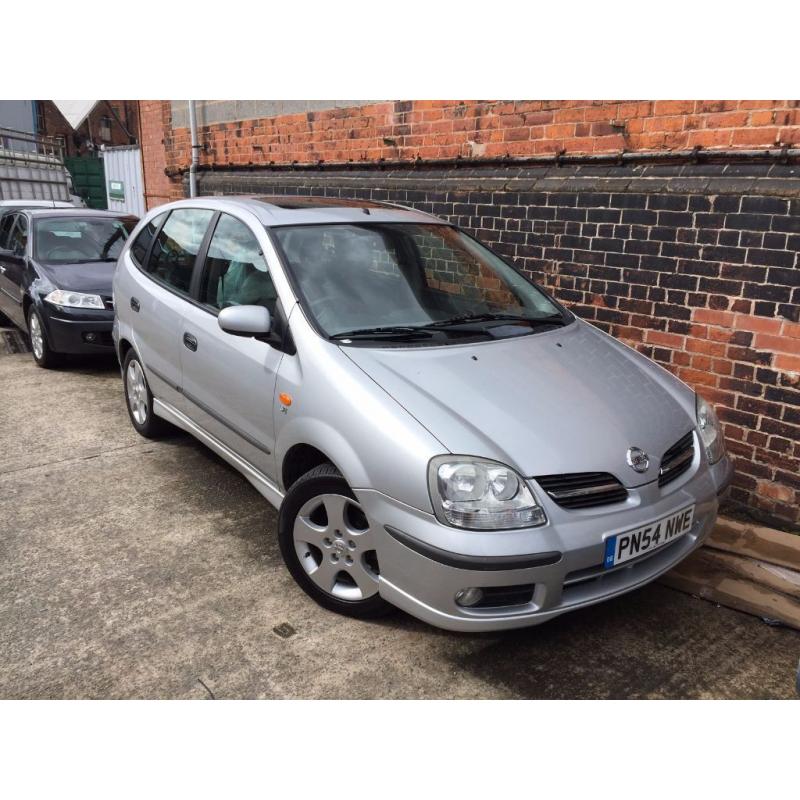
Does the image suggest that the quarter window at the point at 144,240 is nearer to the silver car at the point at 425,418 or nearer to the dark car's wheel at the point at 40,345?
the silver car at the point at 425,418

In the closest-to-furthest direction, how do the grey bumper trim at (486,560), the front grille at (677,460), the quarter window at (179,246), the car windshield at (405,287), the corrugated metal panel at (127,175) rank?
1. the grey bumper trim at (486,560)
2. the front grille at (677,460)
3. the car windshield at (405,287)
4. the quarter window at (179,246)
5. the corrugated metal panel at (127,175)

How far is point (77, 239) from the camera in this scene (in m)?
7.66

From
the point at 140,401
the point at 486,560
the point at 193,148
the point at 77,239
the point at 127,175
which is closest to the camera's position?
the point at 486,560

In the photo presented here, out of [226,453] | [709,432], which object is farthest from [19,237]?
[709,432]

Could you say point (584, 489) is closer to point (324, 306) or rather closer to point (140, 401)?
point (324, 306)

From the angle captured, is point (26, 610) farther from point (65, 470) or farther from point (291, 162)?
point (291, 162)

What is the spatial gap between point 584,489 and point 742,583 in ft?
4.43

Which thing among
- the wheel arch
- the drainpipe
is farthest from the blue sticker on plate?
the drainpipe

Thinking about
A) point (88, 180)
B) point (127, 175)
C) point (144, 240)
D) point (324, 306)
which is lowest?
point (324, 306)

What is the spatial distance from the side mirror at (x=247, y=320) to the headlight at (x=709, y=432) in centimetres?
197

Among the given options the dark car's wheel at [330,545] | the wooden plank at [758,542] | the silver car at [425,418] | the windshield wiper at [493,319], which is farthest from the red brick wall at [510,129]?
the dark car's wheel at [330,545]

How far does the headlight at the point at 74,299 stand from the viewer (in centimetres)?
670

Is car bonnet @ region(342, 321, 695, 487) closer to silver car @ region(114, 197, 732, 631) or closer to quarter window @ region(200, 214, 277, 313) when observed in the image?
silver car @ region(114, 197, 732, 631)

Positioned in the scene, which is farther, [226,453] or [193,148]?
[193,148]
